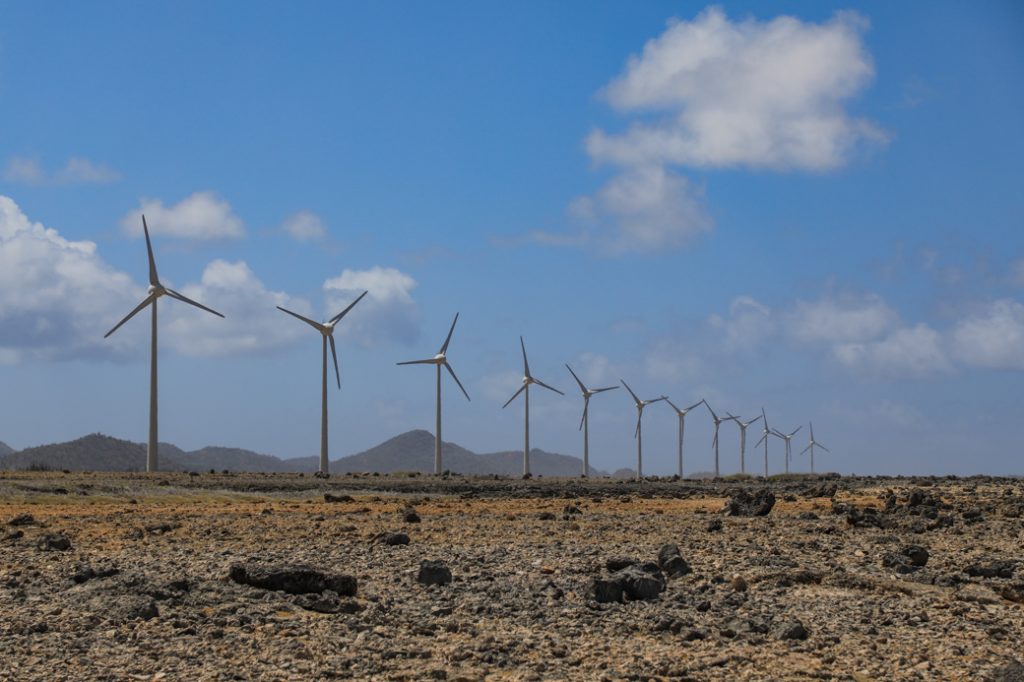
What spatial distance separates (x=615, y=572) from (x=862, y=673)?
615 cm

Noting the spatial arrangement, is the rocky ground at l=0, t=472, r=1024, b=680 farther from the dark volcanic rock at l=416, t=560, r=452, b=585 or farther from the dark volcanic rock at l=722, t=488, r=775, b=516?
the dark volcanic rock at l=722, t=488, r=775, b=516

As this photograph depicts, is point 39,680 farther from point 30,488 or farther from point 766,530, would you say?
point 30,488

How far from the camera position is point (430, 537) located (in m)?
27.8

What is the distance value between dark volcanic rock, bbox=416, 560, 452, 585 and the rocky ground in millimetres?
69

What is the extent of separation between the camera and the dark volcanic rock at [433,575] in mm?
20953

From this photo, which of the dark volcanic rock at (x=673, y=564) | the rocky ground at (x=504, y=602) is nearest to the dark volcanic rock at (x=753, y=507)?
the rocky ground at (x=504, y=602)

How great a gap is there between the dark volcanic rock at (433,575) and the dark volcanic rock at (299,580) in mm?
1569

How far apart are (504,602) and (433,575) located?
1930mm

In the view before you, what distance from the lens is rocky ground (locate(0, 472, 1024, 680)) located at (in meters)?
16.3

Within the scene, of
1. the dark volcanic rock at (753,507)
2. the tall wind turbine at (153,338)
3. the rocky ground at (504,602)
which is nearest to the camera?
the rocky ground at (504,602)

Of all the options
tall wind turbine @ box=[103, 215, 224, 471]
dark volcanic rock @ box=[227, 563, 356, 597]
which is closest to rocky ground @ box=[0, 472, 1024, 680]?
dark volcanic rock @ box=[227, 563, 356, 597]

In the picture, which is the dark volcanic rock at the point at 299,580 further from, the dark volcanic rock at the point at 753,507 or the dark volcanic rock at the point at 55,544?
the dark volcanic rock at the point at 753,507

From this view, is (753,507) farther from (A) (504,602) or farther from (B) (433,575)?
(A) (504,602)

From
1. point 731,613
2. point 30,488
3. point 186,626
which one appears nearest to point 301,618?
point 186,626
